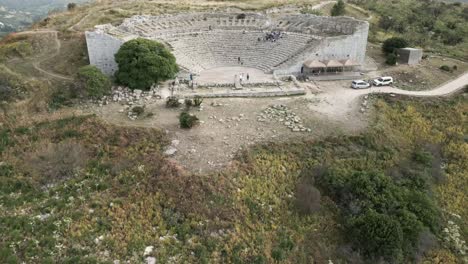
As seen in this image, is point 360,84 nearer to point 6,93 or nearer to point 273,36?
point 273,36

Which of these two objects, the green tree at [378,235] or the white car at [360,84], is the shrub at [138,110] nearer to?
the green tree at [378,235]

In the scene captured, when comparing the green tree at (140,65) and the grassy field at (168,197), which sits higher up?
the green tree at (140,65)

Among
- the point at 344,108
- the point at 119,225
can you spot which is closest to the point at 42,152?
the point at 119,225

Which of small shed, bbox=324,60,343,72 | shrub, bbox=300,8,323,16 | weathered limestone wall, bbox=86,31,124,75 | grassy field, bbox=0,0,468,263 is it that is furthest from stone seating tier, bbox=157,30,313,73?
grassy field, bbox=0,0,468,263

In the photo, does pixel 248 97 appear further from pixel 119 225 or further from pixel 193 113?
pixel 119 225

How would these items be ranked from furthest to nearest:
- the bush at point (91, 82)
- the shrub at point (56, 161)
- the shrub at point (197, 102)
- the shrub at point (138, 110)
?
the bush at point (91, 82) < the shrub at point (197, 102) < the shrub at point (138, 110) < the shrub at point (56, 161)

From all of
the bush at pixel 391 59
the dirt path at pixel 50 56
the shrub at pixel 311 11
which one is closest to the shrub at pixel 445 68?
the bush at pixel 391 59

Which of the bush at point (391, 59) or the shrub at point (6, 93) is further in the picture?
the bush at point (391, 59)
